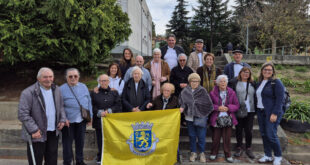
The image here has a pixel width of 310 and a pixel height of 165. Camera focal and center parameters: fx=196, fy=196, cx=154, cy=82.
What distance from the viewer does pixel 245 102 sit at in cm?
423

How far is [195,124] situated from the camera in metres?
4.09

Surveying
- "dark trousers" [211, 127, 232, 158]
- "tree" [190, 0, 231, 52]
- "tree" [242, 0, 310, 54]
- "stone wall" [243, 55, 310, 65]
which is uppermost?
"tree" [190, 0, 231, 52]

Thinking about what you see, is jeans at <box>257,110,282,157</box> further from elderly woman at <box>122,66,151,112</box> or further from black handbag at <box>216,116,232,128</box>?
elderly woman at <box>122,66,151,112</box>

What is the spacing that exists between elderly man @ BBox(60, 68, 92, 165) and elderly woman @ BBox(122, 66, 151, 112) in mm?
779

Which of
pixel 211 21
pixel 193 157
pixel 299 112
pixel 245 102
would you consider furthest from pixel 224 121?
pixel 211 21

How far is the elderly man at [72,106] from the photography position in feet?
12.0

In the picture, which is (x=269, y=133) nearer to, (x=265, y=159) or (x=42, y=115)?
(x=265, y=159)

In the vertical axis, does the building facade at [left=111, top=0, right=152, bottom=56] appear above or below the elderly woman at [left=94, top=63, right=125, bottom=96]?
above

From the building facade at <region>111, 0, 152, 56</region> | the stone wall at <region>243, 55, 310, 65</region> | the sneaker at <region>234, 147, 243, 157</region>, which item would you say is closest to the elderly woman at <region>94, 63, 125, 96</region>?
the sneaker at <region>234, 147, 243, 157</region>

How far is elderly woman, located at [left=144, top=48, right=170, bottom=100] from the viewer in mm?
4875

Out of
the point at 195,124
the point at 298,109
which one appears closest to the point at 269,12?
the point at 298,109

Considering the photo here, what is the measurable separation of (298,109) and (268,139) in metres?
2.17

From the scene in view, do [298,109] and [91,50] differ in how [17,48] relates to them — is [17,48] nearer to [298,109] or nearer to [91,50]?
[91,50]

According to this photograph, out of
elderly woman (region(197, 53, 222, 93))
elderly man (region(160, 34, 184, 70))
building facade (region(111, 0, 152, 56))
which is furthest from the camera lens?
building facade (region(111, 0, 152, 56))
